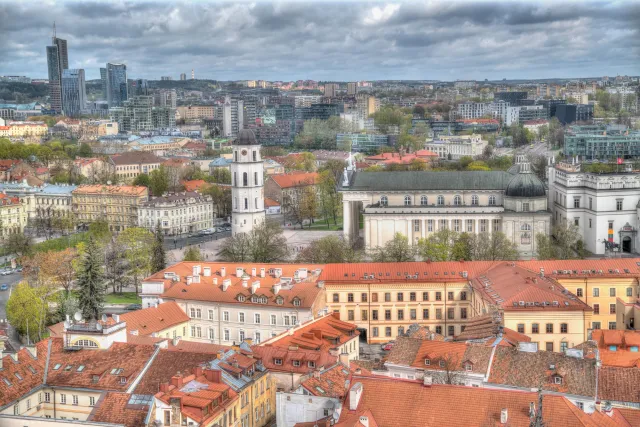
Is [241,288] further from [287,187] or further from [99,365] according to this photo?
[287,187]

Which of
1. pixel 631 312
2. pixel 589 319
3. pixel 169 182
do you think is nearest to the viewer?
pixel 589 319

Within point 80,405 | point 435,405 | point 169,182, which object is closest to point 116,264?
point 80,405

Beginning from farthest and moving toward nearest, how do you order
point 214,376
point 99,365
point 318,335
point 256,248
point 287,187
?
point 287,187, point 256,248, point 318,335, point 99,365, point 214,376

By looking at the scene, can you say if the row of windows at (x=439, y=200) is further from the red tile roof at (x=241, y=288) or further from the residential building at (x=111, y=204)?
the residential building at (x=111, y=204)

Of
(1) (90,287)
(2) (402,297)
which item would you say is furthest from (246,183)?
(2) (402,297)

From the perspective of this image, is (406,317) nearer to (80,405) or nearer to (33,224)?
(80,405)
